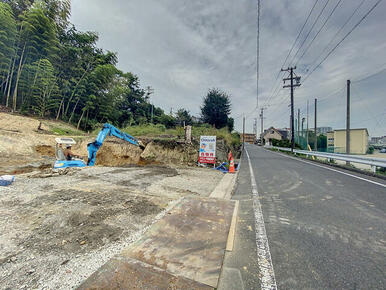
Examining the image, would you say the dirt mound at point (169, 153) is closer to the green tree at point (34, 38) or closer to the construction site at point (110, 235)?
the construction site at point (110, 235)

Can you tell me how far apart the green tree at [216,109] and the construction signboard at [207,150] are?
1175 cm

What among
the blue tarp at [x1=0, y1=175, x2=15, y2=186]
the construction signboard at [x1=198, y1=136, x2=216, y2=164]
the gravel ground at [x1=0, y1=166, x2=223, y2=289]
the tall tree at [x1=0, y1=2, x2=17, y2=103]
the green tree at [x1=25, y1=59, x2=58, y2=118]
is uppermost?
the tall tree at [x1=0, y1=2, x2=17, y2=103]

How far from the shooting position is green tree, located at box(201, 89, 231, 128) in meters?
19.2

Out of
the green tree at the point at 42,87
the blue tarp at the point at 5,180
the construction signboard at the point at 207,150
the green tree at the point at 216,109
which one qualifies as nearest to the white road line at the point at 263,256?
the construction signboard at the point at 207,150

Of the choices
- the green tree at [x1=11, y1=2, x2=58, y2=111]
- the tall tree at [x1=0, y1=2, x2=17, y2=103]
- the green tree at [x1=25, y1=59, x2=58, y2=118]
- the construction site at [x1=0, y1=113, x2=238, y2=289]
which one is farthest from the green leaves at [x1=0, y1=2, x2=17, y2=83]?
the construction site at [x1=0, y1=113, x2=238, y2=289]

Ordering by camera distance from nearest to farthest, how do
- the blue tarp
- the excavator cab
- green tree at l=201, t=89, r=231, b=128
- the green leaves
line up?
1. the blue tarp
2. the excavator cab
3. the green leaves
4. green tree at l=201, t=89, r=231, b=128

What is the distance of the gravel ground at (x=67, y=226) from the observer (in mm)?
1485

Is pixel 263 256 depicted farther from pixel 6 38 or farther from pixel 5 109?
pixel 5 109

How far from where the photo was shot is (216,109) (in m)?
19.3

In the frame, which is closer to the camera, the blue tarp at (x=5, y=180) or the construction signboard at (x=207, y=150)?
the blue tarp at (x=5, y=180)

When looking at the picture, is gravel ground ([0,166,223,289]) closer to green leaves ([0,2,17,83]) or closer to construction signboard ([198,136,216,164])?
construction signboard ([198,136,216,164])

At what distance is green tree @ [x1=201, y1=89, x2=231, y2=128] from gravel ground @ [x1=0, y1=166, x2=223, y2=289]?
53.6ft

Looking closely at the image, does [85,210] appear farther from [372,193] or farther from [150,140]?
[150,140]

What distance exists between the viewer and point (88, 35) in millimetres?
19641
